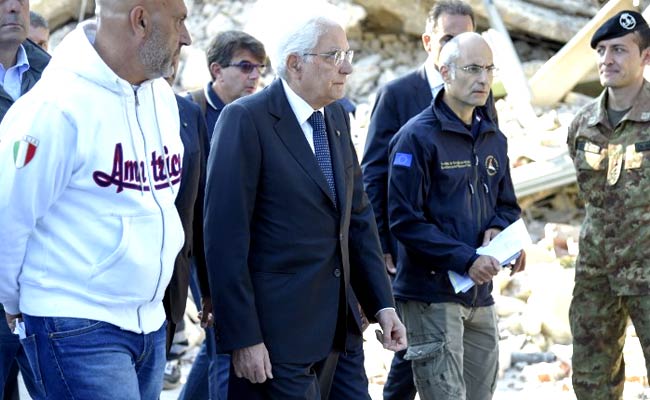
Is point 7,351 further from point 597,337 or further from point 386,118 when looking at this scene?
point 597,337

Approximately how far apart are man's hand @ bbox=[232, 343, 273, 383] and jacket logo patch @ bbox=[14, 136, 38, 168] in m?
1.26

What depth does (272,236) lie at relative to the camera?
15.0 feet

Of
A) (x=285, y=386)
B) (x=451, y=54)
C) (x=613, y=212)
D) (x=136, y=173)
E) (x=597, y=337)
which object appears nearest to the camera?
(x=136, y=173)

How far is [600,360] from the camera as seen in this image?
6.45 meters

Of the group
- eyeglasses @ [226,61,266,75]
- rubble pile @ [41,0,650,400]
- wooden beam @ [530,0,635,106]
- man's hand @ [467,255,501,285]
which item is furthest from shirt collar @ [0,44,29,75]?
wooden beam @ [530,0,635,106]

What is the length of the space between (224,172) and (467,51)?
1684 mm

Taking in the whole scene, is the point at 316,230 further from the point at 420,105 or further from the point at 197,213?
the point at 420,105

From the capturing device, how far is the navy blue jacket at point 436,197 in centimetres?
566

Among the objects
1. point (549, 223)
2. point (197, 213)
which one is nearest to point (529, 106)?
point (549, 223)

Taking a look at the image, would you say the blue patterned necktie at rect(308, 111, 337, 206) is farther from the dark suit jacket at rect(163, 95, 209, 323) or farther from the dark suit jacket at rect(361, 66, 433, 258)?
the dark suit jacket at rect(361, 66, 433, 258)

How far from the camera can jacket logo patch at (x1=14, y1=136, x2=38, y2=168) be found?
140 inches

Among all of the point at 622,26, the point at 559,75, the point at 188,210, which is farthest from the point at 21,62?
the point at 559,75

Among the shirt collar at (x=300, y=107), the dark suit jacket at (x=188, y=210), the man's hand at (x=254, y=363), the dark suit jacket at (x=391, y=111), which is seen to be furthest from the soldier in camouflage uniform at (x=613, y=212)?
the man's hand at (x=254, y=363)

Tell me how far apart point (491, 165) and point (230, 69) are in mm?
1637
